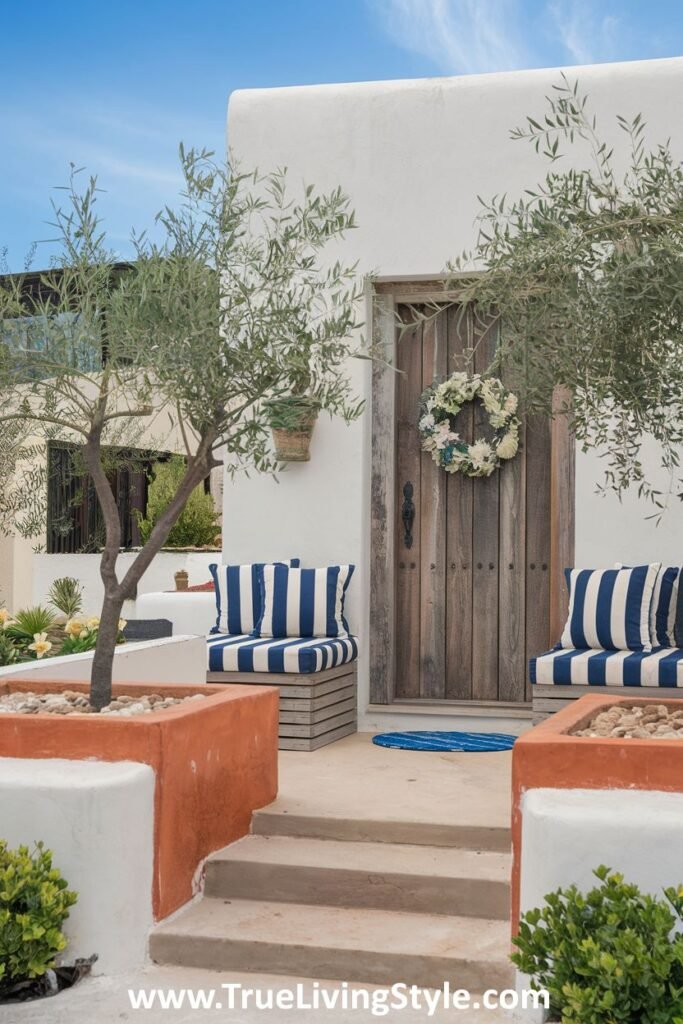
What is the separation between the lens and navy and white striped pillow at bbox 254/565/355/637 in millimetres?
6773

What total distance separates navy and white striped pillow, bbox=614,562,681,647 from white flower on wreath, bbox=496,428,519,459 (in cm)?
115

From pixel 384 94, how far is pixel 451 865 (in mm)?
4786

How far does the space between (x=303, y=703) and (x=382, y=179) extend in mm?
3123

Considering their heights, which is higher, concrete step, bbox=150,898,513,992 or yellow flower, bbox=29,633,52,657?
yellow flower, bbox=29,633,52,657

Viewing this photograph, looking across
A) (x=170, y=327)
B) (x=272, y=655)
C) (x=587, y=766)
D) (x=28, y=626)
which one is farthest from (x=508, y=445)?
(x=587, y=766)

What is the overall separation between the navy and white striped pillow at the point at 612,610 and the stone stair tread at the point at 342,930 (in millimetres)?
2638

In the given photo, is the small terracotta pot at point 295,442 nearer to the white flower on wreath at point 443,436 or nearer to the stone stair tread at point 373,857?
the white flower on wreath at point 443,436

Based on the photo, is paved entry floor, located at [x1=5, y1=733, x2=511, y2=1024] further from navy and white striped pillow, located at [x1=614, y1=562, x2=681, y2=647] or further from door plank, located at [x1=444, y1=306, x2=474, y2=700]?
navy and white striped pillow, located at [x1=614, y1=562, x2=681, y2=647]

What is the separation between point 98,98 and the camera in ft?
54.5

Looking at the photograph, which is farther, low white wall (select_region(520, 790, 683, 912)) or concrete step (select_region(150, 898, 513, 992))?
concrete step (select_region(150, 898, 513, 992))

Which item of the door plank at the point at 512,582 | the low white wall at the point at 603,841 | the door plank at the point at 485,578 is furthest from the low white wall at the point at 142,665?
the low white wall at the point at 603,841

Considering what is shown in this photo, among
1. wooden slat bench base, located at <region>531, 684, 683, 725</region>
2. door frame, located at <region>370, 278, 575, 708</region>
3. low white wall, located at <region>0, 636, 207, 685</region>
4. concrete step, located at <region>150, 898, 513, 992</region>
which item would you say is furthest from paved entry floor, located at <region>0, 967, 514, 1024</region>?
door frame, located at <region>370, 278, 575, 708</region>

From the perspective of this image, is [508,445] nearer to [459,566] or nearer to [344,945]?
[459,566]

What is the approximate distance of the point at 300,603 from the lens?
6.80 metres
